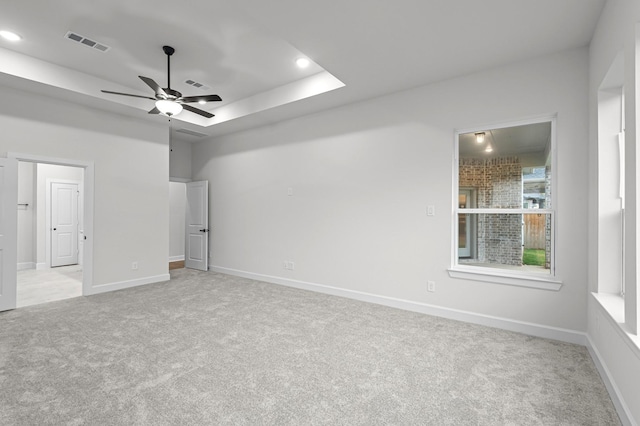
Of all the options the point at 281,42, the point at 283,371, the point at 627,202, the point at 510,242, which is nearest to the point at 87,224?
the point at 281,42

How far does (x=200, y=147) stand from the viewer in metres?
7.01

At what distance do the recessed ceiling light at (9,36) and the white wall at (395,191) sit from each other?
10.8ft

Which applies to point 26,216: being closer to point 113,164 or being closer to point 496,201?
point 113,164

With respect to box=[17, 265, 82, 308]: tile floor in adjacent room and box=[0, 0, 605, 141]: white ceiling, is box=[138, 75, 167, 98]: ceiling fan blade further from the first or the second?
box=[17, 265, 82, 308]: tile floor in adjacent room

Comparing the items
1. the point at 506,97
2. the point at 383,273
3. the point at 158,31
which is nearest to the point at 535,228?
the point at 506,97

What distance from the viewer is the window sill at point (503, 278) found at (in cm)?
320

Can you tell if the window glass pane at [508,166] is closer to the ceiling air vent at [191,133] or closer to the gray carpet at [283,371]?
the gray carpet at [283,371]

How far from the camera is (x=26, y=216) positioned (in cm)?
697

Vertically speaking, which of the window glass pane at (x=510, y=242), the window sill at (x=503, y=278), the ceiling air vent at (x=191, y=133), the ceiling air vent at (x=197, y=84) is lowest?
the window sill at (x=503, y=278)

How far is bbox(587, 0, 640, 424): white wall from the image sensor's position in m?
1.78

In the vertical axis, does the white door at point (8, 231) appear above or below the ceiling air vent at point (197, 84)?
below

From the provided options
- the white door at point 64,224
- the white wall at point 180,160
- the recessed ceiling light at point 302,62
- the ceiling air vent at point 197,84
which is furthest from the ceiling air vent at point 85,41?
the white door at point 64,224

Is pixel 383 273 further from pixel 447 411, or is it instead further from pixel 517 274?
pixel 447 411

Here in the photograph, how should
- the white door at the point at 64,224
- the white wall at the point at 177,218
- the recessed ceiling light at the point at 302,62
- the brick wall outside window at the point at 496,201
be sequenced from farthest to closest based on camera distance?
the white wall at the point at 177,218, the white door at the point at 64,224, the recessed ceiling light at the point at 302,62, the brick wall outside window at the point at 496,201
